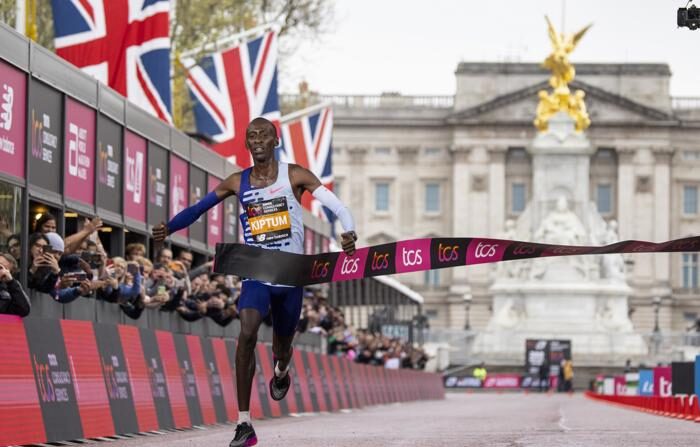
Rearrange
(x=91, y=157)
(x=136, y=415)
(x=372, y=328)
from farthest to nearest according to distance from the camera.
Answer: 1. (x=372, y=328)
2. (x=91, y=157)
3. (x=136, y=415)

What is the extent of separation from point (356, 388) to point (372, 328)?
56.5 ft

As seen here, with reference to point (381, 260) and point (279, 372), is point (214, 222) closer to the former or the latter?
point (279, 372)

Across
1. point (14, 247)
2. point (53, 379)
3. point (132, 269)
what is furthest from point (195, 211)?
point (132, 269)

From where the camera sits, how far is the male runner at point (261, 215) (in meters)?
14.3

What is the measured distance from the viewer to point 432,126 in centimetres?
14238

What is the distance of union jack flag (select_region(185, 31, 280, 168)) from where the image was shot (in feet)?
118

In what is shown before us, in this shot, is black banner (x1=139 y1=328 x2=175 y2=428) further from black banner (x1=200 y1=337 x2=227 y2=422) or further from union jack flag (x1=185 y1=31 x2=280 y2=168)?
union jack flag (x1=185 y1=31 x2=280 y2=168)

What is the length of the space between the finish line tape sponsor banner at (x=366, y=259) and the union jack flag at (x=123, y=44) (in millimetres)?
12782

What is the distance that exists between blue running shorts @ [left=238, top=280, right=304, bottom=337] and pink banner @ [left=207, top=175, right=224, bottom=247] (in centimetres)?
1691

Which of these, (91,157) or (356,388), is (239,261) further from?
(356,388)

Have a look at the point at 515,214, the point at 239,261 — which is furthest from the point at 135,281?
the point at 515,214

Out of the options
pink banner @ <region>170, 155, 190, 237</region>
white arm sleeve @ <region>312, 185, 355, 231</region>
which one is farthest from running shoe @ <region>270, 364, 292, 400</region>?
pink banner @ <region>170, 155, 190, 237</region>

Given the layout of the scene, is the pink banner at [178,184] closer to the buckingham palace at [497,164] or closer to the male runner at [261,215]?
the male runner at [261,215]

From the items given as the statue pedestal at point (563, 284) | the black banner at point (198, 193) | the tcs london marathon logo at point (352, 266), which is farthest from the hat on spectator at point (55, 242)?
the statue pedestal at point (563, 284)
